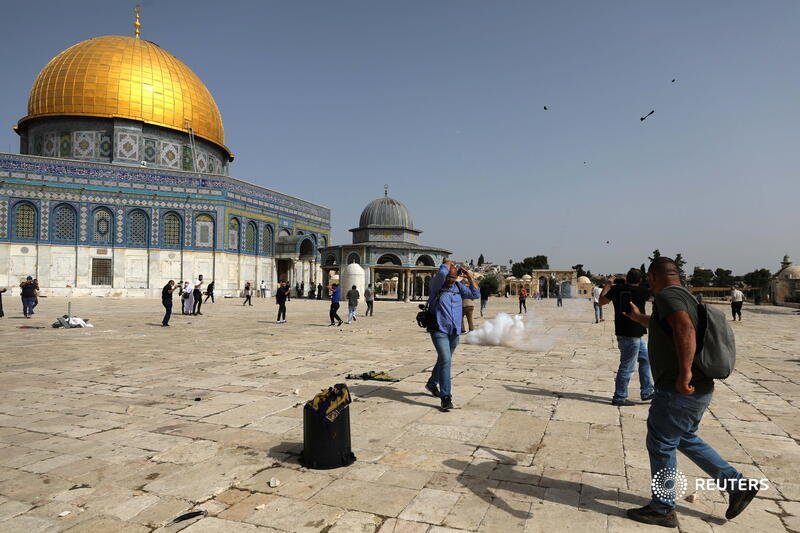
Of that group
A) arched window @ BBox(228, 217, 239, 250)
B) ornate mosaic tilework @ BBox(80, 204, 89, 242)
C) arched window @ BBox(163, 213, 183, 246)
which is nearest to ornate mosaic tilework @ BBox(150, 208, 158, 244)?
arched window @ BBox(163, 213, 183, 246)

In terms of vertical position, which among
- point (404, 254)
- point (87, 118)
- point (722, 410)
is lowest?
point (722, 410)

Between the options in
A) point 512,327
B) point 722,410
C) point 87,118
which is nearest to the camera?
point 722,410

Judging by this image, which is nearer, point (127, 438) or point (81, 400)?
point (127, 438)

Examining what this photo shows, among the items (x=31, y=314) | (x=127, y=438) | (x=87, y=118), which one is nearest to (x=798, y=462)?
(x=127, y=438)

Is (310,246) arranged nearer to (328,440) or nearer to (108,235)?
(108,235)

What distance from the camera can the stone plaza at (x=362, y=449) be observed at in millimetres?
3186

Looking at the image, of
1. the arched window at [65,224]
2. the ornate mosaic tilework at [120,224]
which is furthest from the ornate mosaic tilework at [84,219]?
the ornate mosaic tilework at [120,224]

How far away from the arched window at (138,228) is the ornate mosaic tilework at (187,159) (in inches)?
255

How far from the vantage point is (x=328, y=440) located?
395cm

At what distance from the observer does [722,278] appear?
328ft

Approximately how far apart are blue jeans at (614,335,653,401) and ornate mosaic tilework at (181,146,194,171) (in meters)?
41.5

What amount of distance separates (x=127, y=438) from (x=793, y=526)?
5151 millimetres

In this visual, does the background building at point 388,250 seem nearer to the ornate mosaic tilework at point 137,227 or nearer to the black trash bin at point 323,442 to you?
the ornate mosaic tilework at point 137,227

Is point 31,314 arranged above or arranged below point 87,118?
below
